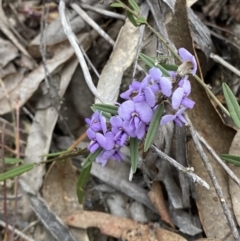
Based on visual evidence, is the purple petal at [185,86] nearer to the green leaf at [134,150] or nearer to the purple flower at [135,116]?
the purple flower at [135,116]

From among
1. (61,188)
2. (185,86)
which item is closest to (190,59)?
(185,86)

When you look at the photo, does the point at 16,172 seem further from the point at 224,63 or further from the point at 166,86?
the point at 224,63

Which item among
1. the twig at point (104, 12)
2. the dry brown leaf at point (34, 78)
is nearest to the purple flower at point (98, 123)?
the twig at point (104, 12)

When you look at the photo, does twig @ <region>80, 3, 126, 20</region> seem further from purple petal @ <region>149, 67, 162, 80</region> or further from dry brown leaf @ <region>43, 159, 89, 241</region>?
purple petal @ <region>149, 67, 162, 80</region>


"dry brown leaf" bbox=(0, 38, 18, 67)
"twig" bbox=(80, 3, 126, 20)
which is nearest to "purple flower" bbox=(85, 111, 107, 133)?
"twig" bbox=(80, 3, 126, 20)

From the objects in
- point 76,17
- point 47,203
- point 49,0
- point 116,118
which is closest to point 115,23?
point 76,17

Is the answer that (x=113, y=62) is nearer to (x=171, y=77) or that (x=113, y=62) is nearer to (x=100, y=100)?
(x=100, y=100)

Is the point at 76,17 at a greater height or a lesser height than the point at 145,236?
greater
